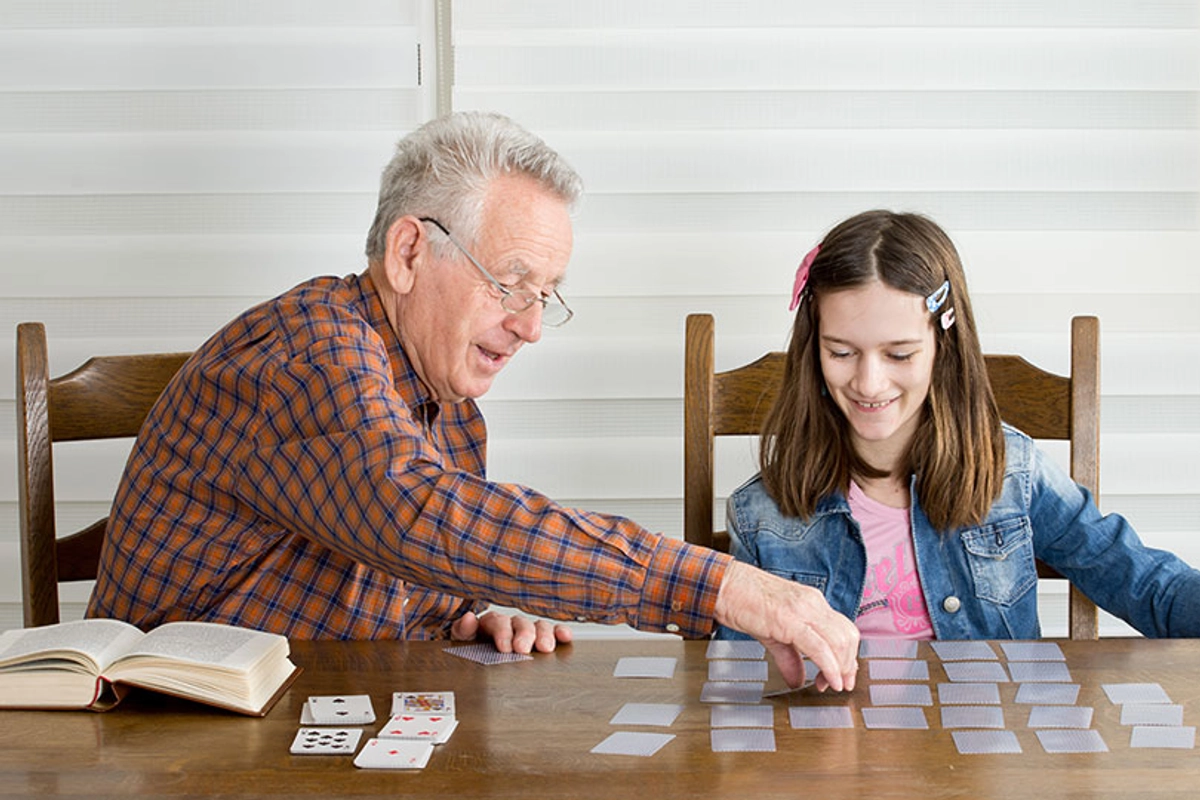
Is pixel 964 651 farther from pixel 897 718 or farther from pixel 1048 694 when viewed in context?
pixel 897 718

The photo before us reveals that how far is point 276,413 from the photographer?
1.80 m

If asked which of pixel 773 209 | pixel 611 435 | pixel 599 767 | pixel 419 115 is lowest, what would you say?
pixel 599 767

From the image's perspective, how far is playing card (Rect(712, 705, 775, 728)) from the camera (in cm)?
155

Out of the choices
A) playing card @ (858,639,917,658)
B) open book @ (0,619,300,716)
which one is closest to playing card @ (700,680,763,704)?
playing card @ (858,639,917,658)

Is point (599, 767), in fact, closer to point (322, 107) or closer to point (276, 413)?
point (276, 413)

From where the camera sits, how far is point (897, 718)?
1.57 metres

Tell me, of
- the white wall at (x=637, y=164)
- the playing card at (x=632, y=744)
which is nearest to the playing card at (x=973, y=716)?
the playing card at (x=632, y=744)

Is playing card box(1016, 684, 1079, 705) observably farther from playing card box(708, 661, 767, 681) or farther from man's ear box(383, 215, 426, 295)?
man's ear box(383, 215, 426, 295)

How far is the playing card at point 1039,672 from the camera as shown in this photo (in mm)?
1694

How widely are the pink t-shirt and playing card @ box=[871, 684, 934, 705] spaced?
23.3 inches

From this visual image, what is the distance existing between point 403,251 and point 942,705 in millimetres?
977

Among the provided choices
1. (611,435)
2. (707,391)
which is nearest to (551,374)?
(611,435)

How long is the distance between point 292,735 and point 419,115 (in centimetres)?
150

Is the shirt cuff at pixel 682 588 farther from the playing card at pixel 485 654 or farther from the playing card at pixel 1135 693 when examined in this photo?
the playing card at pixel 1135 693
